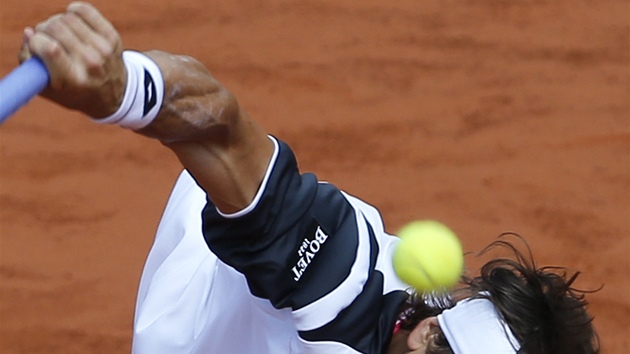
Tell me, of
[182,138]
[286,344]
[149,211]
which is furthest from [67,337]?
[182,138]

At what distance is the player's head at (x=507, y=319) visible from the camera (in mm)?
1482

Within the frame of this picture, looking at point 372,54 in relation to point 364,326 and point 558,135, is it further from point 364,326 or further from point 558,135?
point 364,326

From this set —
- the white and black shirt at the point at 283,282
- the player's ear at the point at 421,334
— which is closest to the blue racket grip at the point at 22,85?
the white and black shirt at the point at 283,282

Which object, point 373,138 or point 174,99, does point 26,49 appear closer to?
point 174,99

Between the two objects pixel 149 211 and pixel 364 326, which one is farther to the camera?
pixel 149 211

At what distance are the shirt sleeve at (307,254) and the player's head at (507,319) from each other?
7cm

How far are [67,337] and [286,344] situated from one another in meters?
1.13

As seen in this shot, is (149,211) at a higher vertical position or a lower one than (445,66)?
lower

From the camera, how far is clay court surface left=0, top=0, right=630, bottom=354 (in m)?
2.68

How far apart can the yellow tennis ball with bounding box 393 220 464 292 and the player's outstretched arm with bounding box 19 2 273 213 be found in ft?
1.10

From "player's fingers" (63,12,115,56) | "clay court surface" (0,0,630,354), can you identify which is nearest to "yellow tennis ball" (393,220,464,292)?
"player's fingers" (63,12,115,56)

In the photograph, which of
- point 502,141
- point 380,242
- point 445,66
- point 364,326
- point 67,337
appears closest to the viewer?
point 364,326

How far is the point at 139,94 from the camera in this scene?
1.19 meters

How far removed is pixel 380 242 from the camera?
1.66m
